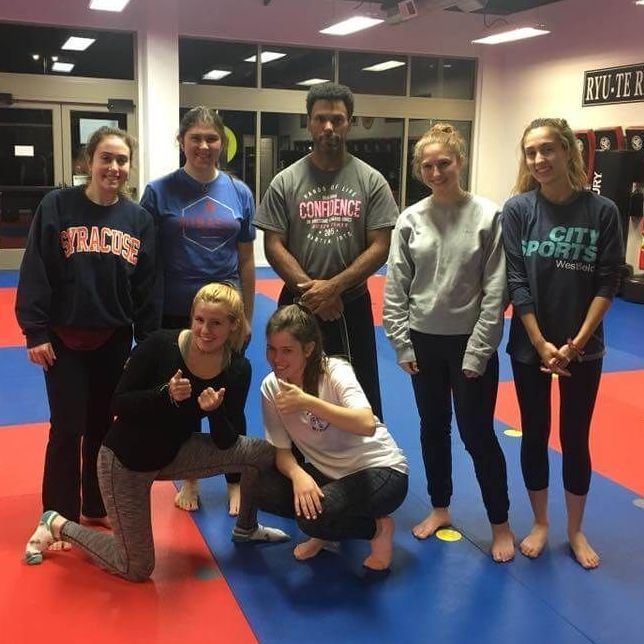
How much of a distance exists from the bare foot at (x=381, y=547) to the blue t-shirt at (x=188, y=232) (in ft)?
4.03

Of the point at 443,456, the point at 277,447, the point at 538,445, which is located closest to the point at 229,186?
the point at 277,447

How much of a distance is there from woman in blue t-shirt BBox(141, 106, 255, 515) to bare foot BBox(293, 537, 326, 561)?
0.45m

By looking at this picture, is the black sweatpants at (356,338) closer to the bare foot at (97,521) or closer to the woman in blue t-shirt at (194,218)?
the woman in blue t-shirt at (194,218)

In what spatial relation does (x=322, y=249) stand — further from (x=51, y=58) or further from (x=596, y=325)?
(x=51, y=58)

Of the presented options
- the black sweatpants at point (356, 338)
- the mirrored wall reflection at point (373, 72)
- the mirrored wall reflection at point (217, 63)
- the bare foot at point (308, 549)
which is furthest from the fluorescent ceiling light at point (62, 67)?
the bare foot at point (308, 549)

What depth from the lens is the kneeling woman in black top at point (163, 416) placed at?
2570mm

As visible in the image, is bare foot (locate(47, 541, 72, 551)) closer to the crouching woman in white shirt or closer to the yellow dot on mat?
the crouching woman in white shirt

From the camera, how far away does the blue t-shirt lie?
3.11 meters

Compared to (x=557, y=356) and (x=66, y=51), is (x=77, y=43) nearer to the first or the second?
(x=66, y=51)

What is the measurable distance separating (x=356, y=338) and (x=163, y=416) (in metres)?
0.98

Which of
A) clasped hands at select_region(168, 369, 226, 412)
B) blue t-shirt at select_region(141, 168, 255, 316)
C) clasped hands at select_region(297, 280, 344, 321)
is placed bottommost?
clasped hands at select_region(168, 369, 226, 412)

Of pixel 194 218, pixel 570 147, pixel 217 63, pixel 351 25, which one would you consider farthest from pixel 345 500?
pixel 217 63

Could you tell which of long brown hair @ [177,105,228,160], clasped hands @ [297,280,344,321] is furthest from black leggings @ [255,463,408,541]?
long brown hair @ [177,105,228,160]

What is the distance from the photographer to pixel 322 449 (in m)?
2.81
